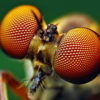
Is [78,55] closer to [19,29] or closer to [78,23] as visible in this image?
[19,29]

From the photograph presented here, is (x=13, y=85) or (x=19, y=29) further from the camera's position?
(x=13, y=85)

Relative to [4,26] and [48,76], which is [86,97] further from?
[4,26]

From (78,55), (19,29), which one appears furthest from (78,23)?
(78,55)

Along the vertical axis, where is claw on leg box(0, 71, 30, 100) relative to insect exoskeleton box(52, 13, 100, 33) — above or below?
below

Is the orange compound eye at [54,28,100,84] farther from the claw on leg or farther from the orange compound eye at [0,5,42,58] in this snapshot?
the claw on leg

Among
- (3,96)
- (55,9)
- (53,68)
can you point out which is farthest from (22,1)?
(53,68)

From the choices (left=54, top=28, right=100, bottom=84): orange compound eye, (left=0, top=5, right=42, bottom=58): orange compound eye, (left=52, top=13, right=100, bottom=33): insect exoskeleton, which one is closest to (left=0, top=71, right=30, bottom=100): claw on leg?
(left=0, top=5, right=42, bottom=58): orange compound eye
